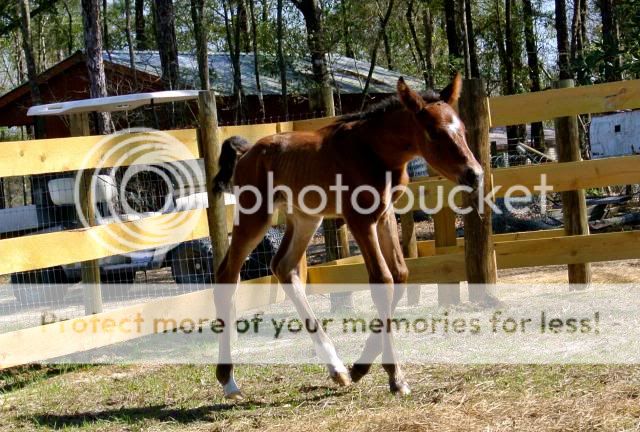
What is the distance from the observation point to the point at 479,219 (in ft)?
24.8

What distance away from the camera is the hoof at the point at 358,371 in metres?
5.22

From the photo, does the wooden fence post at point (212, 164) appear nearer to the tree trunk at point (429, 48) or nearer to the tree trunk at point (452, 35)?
the tree trunk at point (429, 48)

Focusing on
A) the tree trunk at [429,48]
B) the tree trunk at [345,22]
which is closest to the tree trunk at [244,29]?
the tree trunk at [345,22]

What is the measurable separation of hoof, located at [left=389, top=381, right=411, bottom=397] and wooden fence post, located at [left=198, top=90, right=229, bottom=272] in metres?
2.79

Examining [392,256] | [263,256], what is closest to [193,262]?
[263,256]

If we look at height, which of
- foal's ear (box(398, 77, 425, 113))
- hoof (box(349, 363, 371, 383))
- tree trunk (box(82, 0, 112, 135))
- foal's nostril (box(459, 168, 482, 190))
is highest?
tree trunk (box(82, 0, 112, 135))

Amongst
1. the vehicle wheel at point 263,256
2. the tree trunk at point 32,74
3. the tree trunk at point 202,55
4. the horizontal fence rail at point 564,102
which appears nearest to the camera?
the horizontal fence rail at point 564,102

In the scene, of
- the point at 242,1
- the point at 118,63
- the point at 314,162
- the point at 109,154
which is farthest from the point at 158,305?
the point at 242,1

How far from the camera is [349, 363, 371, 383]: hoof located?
5.22 m

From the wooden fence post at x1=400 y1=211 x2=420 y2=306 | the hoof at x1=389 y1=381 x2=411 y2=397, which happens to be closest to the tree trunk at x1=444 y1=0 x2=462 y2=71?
the wooden fence post at x1=400 y1=211 x2=420 y2=306

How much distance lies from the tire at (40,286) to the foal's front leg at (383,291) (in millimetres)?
7590

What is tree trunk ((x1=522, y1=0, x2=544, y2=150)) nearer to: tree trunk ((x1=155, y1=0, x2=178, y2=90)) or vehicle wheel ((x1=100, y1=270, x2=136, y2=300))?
tree trunk ((x1=155, y1=0, x2=178, y2=90))

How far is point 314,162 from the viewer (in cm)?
589

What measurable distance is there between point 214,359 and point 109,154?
2.05m
